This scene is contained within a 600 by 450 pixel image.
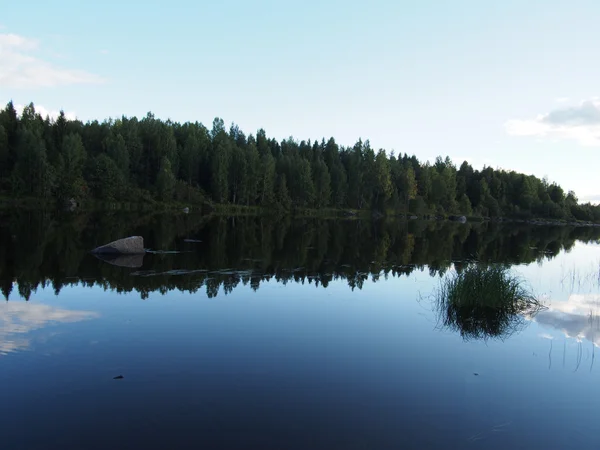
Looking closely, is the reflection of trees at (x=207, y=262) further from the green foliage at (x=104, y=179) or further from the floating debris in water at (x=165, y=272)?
the green foliage at (x=104, y=179)

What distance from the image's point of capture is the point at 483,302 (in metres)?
17.0

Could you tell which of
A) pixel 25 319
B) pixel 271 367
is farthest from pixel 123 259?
pixel 271 367

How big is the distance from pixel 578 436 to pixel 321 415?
4610 millimetres

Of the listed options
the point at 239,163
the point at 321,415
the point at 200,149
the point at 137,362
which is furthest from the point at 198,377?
the point at 200,149

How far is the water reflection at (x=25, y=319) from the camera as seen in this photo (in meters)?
10.8

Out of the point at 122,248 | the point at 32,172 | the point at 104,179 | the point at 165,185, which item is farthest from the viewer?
the point at 165,185

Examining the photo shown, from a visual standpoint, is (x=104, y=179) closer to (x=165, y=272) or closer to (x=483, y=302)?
(x=165, y=272)

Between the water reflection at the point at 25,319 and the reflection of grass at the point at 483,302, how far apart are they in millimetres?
12253

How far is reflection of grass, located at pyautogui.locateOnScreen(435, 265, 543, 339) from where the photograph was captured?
1584 cm

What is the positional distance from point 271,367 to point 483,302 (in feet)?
33.9

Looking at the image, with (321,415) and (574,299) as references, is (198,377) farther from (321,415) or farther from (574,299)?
(574,299)

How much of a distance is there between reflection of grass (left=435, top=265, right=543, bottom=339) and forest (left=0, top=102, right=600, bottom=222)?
269 feet

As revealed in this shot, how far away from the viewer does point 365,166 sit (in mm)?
132875

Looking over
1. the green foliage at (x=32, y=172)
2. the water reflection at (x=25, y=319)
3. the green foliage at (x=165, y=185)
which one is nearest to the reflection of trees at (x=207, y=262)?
the water reflection at (x=25, y=319)
